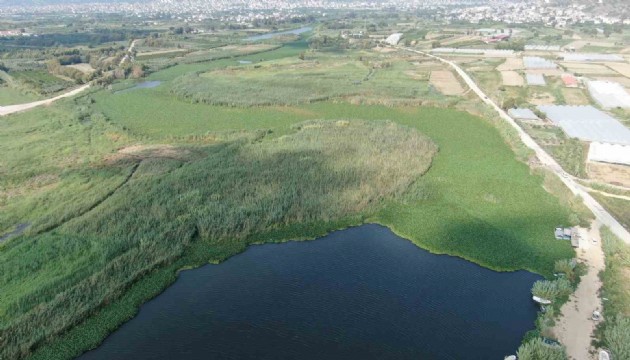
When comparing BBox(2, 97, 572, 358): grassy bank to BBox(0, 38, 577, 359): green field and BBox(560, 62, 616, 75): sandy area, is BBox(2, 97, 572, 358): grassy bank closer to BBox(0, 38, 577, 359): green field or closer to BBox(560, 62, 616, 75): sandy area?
BBox(0, 38, 577, 359): green field

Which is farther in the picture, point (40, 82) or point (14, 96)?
point (40, 82)

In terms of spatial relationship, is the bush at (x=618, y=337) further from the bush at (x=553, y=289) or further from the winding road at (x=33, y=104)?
the winding road at (x=33, y=104)

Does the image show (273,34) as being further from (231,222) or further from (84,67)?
(231,222)

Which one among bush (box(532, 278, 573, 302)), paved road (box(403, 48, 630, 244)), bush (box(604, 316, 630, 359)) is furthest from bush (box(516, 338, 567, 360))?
paved road (box(403, 48, 630, 244))

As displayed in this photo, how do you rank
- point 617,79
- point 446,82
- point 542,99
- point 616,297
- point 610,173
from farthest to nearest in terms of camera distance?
1. point 446,82
2. point 617,79
3. point 542,99
4. point 610,173
5. point 616,297

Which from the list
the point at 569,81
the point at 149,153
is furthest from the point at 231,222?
the point at 569,81

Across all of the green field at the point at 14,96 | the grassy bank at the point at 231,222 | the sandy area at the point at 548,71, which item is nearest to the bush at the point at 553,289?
the grassy bank at the point at 231,222
